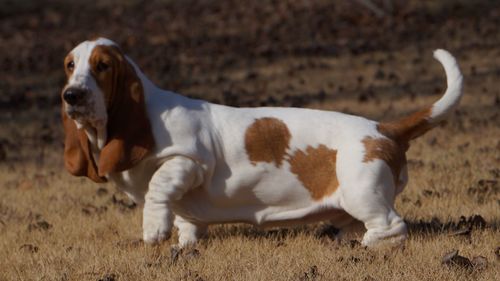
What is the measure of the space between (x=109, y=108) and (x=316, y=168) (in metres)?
1.20

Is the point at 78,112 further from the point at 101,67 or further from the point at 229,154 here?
the point at 229,154

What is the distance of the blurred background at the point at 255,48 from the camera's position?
1389 centimetres

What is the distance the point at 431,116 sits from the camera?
5910mm

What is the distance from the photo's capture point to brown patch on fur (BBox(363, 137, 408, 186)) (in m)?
5.66

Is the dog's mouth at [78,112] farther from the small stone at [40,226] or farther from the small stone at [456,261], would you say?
the small stone at [456,261]

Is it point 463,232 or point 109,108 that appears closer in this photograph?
point 109,108

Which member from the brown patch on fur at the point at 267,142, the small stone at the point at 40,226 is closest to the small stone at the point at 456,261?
the brown patch on fur at the point at 267,142

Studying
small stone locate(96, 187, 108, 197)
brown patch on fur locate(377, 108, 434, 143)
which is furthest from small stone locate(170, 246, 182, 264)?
small stone locate(96, 187, 108, 197)

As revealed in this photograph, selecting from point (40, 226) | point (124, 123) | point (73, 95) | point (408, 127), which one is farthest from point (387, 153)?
point (40, 226)

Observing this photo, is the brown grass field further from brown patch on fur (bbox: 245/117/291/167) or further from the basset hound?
brown patch on fur (bbox: 245/117/291/167)

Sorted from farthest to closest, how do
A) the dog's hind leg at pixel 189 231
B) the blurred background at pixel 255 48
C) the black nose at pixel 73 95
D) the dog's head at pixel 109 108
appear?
1. the blurred background at pixel 255 48
2. the dog's hind leg at pixel 189 231
3. the dog's head at pixel 109 108
4. the black nose at pixel 73 95

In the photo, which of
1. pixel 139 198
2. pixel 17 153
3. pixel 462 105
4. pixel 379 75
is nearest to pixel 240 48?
pixel 379 75

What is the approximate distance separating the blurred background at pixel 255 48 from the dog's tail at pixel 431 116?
5555mm

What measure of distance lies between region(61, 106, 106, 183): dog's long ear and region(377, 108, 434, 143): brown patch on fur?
1.65m
